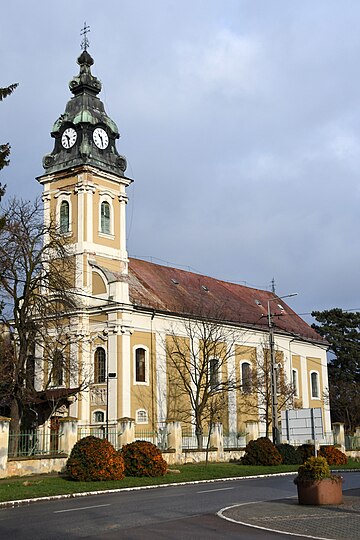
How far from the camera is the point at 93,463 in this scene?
25.9m

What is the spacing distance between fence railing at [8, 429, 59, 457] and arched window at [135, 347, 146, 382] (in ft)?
43.0

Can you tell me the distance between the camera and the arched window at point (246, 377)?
52.1m

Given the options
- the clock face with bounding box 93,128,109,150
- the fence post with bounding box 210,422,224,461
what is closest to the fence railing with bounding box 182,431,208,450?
the fence post with bounding box 210,422,224,461

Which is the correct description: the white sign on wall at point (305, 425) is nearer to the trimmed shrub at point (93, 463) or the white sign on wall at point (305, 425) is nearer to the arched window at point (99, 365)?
the trimmed shrub at point (93, 463)

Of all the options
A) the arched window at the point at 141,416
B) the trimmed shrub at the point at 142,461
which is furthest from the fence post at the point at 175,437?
the arched window at the point at 141,416

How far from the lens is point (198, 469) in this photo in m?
32.3

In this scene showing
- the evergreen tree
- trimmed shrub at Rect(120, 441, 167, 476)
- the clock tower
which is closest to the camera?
trimmed shrub at Rect(120, 441, 167, 476)

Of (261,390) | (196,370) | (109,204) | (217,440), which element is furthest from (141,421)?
(109,204)

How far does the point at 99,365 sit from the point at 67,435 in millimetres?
14444

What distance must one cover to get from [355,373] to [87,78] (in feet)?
146

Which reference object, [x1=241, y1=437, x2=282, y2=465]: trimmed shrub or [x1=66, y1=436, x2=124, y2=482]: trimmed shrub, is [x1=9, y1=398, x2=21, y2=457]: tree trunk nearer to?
[x1=66, y1=436, x2=124, y2=482]: trimmed shrub

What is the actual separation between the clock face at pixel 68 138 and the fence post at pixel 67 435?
22.5m

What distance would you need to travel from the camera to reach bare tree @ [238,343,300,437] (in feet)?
170

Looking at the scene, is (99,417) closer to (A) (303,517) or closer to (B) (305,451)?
(B) (305,451)
